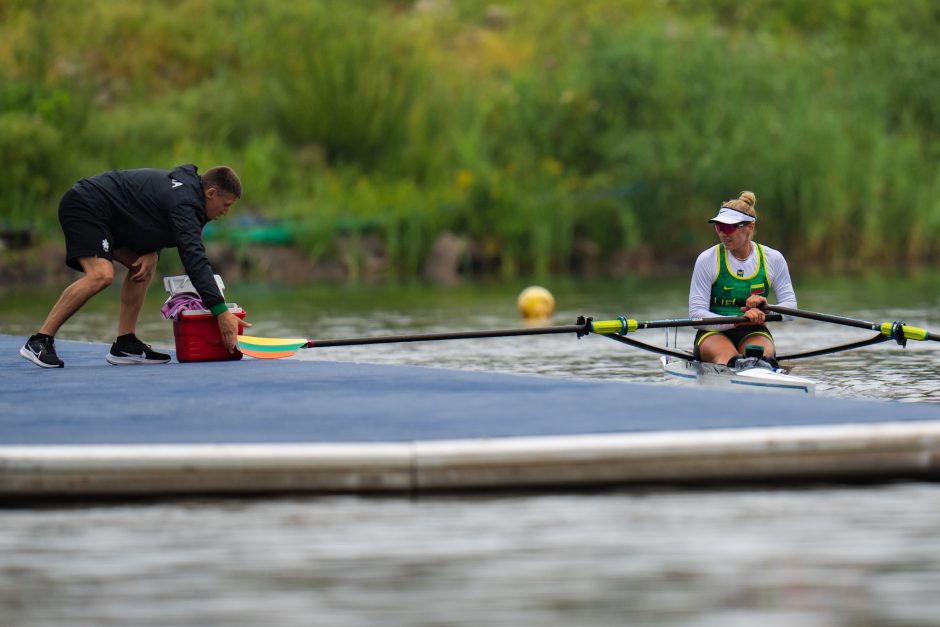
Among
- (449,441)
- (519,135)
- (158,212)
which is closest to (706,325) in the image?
(158,212)

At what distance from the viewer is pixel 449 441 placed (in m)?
6.58

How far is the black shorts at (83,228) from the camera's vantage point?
987 centimetres

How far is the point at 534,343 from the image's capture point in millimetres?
15953

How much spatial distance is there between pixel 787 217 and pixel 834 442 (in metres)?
24.4

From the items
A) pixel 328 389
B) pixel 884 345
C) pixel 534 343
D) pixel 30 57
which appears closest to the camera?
pixel 328 389

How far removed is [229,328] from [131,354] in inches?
37.3

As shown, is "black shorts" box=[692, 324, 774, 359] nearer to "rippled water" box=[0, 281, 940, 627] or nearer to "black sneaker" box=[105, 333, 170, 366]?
"black sneaker" box=[105, 333, 170, 366]

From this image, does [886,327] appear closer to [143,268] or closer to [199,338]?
[199,338]

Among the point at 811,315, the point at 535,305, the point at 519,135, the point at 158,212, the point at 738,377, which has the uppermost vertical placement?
the point at 519,135

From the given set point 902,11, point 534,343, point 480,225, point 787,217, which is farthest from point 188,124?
point 534,343

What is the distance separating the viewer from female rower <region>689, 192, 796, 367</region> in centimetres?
1018

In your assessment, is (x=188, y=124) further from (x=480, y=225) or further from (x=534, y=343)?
(x=534, y=343)

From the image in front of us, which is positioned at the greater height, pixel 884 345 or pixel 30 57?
pixel 30 57

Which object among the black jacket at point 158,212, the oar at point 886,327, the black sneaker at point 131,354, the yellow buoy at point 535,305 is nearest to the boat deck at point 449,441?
the black jacket at point 158,212
